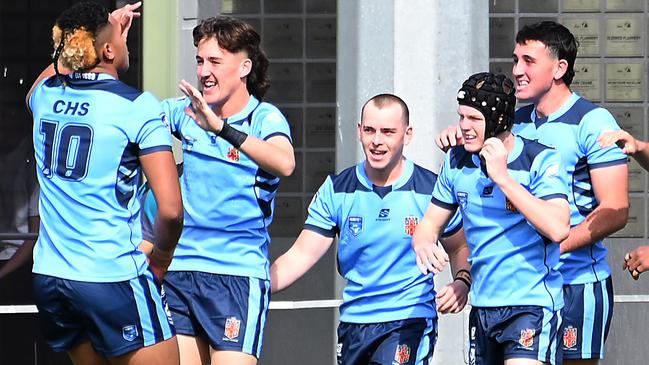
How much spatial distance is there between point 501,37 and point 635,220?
1.16 meters

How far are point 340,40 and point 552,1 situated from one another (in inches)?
43.6

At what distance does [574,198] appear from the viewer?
571cm

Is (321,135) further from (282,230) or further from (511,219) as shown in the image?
(511,219)

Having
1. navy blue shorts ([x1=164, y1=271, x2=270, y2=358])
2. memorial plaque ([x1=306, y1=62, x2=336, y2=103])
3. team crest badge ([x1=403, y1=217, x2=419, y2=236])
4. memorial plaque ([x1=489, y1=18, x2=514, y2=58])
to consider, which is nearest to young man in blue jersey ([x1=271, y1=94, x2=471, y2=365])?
team crest badge ([x1=403, y1=217, x2=419, y2=236])

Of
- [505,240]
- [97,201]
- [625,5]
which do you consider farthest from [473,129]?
A: [625,5]

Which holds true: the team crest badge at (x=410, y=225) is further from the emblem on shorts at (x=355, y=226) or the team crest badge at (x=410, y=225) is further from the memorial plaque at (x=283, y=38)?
the memorial plaque at (x=283, y=38)

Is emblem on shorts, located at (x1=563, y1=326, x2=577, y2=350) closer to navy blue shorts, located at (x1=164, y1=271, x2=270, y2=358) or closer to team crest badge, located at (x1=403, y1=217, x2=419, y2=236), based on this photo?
team crest badge, located at (x1=403, y1=217, x2=419, y2=236)

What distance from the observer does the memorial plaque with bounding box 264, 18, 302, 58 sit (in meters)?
7.36

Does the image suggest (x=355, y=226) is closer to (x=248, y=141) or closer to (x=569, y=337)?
(x=248, y=141)

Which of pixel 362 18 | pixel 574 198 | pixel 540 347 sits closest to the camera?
pixel 540 347

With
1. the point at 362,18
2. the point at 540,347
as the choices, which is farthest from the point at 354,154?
the point at 540,347

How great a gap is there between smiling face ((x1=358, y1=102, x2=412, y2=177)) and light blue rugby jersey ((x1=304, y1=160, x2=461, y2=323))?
0.08 metres

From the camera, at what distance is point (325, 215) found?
19.5 ft

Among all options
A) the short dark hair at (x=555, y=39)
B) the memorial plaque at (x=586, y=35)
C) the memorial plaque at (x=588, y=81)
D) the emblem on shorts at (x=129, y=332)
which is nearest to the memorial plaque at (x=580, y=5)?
the memorial plaque at (x=586, y=35)
